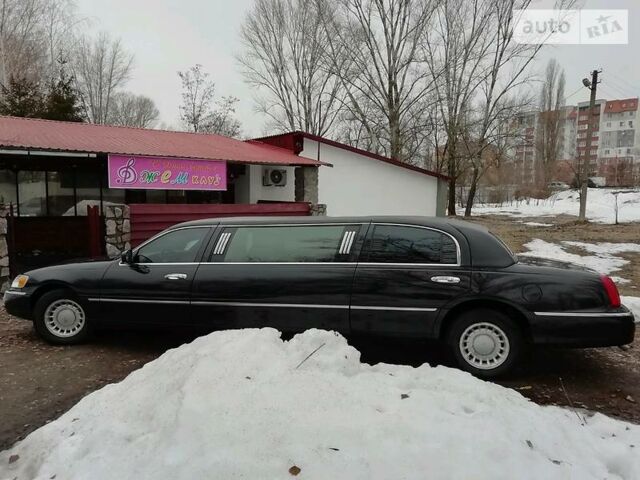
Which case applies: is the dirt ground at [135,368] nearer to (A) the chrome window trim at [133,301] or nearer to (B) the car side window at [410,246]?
(A) the chrome window trim at [133,301]

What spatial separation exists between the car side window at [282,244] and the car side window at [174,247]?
10.0 inches

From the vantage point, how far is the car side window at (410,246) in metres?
4.27

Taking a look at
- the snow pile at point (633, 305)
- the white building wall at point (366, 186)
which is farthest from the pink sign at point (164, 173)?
the snow pile at point (633, 305)

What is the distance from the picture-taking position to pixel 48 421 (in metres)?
3.50

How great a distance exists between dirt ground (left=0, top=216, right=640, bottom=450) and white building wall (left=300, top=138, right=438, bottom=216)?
12.1m

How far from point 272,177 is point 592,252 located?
9.24 m

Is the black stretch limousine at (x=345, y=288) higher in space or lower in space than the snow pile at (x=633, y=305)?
higher

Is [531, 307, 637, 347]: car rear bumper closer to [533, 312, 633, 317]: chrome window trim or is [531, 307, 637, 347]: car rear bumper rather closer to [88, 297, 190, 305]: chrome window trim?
[533, 312, 633, 317]: chrome window trim

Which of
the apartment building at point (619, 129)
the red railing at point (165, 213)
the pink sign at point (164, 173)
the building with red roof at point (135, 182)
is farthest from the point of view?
the apartment building at point (619, 129)

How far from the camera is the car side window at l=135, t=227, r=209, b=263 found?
195 inches

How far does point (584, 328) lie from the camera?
3957 millimetres

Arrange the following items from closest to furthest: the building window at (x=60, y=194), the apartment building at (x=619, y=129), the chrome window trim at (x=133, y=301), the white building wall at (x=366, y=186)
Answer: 1. the chrome window trim at (x=133, y=301)
2. the building window at (x=60, y=194)
3. the white building wall at (x=366, y=186)
4. the apartment building at (x=619, y=129)

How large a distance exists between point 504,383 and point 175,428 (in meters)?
2.75

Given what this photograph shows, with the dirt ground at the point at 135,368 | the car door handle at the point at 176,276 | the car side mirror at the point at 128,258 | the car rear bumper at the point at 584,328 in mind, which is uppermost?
the car side mirror at the point at 128,258
